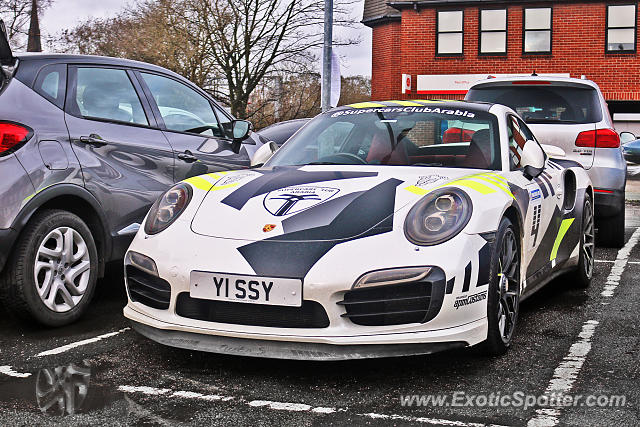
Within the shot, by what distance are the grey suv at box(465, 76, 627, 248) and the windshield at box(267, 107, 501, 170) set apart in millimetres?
2944

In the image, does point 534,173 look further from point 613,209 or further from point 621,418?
point 613,209

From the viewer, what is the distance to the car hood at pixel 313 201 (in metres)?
4.05

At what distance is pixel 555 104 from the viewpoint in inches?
326

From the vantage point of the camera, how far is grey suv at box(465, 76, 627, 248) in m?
8.07

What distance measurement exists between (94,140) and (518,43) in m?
29.5

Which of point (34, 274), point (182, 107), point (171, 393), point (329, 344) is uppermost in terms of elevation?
point (182, 107)

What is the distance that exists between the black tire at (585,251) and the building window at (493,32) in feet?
90.0

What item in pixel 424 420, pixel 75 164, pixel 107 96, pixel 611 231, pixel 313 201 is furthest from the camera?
pixel 611 231

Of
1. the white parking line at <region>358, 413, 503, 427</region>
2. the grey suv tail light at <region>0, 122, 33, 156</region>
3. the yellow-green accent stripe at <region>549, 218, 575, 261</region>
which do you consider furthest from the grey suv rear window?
the white parking line at <region>358, 413, 503, 427</region>

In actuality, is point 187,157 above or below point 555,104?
below

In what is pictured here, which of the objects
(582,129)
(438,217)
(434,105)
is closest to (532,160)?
(434,105)

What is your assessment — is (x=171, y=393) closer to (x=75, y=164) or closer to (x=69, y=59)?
(x=75, y=164)

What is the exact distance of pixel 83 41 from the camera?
3309cm

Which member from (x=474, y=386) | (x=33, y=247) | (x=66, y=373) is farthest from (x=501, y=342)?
(x=33, y=247)
